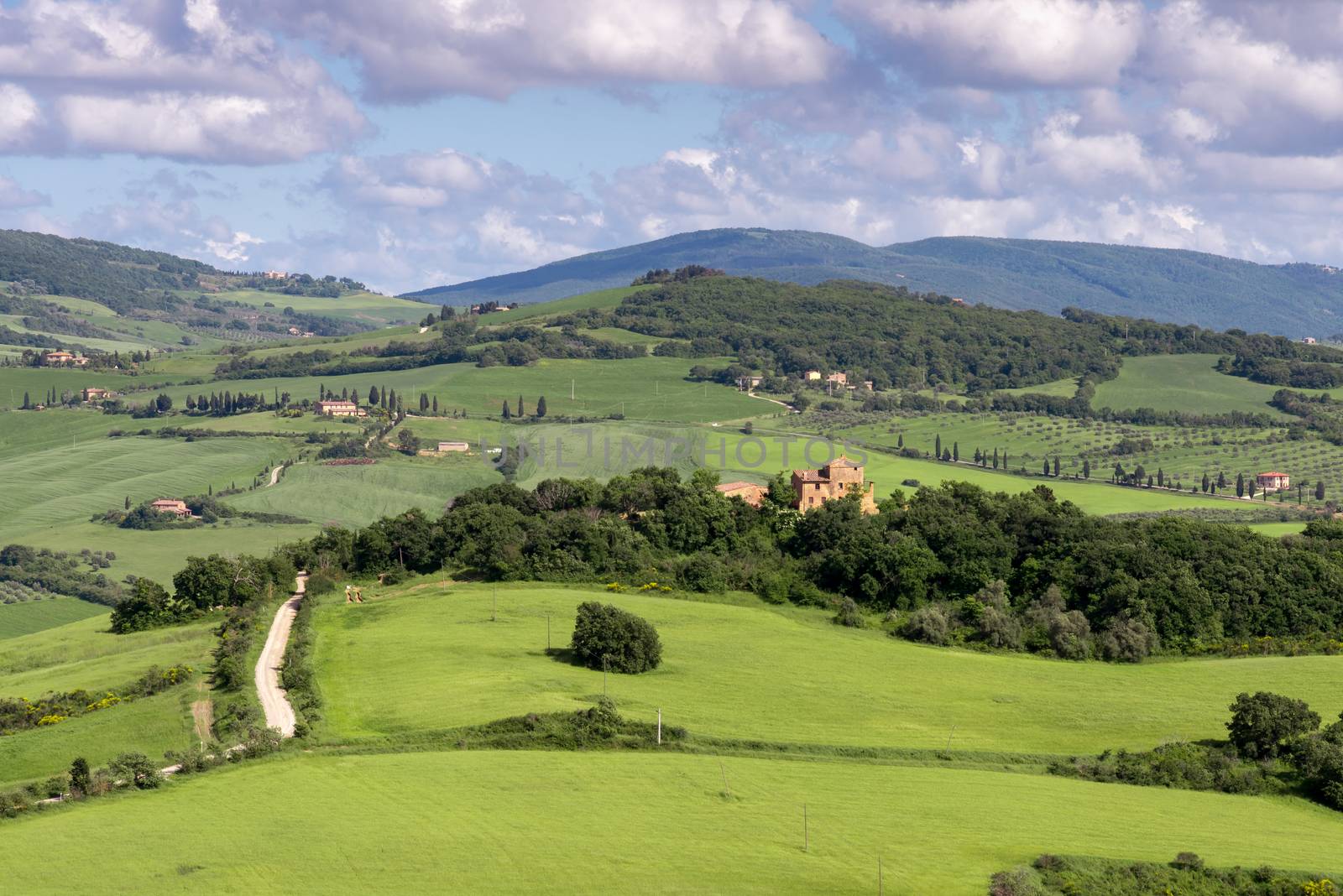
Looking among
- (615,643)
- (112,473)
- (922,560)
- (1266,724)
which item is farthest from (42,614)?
(1266,724)

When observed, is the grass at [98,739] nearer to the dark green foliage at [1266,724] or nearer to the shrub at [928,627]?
the shrub at [928,627]

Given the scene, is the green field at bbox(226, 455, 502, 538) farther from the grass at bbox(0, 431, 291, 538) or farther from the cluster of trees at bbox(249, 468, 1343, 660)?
the cluster of trees at bbox(249, 468, 1343, 660)

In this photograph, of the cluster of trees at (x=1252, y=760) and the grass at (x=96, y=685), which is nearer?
the grass at (x=96, y=685)

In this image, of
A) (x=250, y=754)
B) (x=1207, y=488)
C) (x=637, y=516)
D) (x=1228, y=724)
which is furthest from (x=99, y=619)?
(x=1207, y=488)

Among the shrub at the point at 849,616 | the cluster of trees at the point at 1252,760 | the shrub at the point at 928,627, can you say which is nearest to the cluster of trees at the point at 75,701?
the shrub at the point at 849,616

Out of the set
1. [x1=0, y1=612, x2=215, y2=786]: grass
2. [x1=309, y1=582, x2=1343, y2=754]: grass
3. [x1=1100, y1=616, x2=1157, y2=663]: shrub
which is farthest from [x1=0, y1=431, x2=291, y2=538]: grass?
[x1=1100, y1=616, x2=1157, y2=663]: shrub

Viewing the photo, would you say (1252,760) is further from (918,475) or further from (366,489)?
(366,489)
